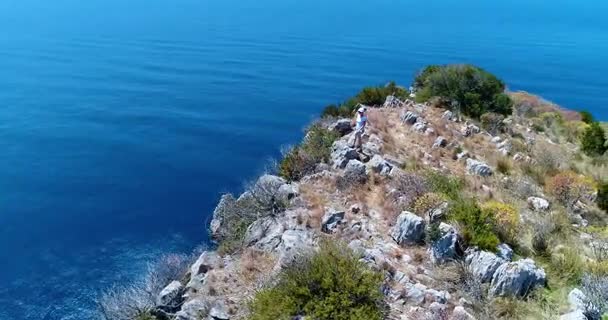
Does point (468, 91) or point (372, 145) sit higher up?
point (468, 91)

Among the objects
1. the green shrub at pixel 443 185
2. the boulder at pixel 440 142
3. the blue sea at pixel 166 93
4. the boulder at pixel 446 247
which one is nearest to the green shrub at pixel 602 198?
the green shrub at pixel 443 185

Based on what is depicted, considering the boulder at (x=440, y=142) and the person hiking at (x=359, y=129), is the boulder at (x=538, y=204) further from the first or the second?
the person hiking at (x=359, y=129)

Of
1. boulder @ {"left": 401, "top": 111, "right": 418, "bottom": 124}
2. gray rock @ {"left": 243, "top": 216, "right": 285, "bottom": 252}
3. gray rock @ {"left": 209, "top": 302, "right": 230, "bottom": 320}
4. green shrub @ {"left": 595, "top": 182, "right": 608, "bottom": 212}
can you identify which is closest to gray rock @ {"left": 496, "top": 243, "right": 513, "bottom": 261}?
gray rock @ {"left": 243, "top": 216, "right": 285, "bottom": 252}

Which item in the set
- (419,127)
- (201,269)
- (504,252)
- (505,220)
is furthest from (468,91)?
(201,269)

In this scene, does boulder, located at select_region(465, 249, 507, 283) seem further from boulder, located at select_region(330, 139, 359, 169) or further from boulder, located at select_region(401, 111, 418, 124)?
boulder, located at select_region(401, 111, 418, 124)

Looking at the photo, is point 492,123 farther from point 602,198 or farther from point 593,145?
point 602,198
